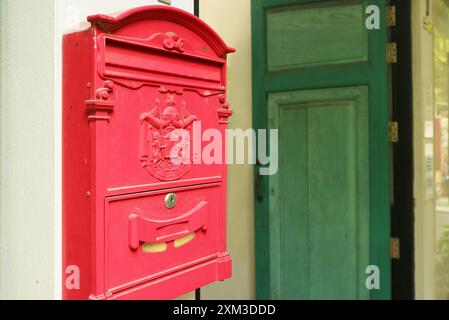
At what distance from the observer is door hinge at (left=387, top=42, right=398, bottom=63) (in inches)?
89.4

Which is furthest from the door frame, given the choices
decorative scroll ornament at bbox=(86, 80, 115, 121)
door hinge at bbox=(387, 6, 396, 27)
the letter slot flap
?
decorative scroll ornament at bbox=(86, 80, 115, 121)

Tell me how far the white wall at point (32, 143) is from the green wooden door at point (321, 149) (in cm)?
163

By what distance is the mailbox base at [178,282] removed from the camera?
111cm

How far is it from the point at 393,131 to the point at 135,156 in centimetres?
163

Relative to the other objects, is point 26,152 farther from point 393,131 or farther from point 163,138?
point 393,131

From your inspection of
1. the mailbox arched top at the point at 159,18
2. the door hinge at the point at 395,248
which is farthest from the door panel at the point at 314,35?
the mailbox arched top at the point at 159,18

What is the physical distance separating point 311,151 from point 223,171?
122 centimetres

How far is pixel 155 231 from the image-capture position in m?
1.17

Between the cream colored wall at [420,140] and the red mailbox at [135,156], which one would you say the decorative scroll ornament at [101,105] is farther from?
the cream colored wall at [420,140]

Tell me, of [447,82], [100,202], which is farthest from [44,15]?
[447,82]

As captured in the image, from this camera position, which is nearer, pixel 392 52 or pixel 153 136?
pixel 153 136

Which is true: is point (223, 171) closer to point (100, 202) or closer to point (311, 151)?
point (100, 202)

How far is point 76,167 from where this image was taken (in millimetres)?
1052

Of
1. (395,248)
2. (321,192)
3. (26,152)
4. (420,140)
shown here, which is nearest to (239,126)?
(321,192)
